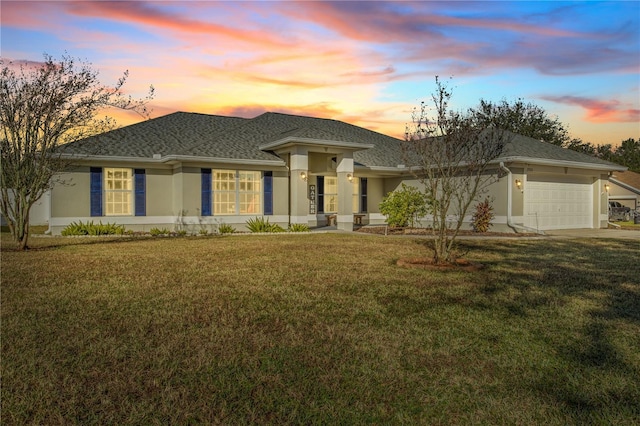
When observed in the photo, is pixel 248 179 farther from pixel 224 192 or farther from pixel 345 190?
pixel 345 190

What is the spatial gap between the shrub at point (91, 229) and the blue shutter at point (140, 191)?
126 cm

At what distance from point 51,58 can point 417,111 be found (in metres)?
10.6

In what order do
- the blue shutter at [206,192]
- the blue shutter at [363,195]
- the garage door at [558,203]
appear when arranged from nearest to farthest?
the blue shutter at [206,192] → the garage door at [558,203] → the blue shutter at [363,195]

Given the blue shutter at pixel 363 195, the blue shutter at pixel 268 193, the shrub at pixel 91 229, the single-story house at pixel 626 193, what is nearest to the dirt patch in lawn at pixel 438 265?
the blue shutter at pixel 268 193

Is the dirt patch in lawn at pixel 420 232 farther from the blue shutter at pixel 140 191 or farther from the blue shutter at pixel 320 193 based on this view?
the blue shutter at pixel 140 191

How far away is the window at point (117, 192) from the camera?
20.3 meters

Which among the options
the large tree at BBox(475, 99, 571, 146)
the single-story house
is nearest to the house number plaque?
the single-story house

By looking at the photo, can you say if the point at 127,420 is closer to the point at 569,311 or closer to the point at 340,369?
the point at 340,369

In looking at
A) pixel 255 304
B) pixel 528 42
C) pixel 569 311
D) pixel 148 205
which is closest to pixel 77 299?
pixel 255 304

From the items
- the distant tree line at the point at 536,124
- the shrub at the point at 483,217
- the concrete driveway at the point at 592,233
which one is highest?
the distant tree line at the point at 536,124

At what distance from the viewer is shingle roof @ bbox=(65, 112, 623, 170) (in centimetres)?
2067

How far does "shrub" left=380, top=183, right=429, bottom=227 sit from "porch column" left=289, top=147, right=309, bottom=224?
12.3 feet

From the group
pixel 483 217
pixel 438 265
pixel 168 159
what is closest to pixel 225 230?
pixel 168 159

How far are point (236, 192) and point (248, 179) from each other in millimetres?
839
